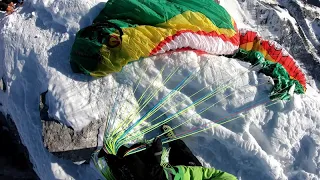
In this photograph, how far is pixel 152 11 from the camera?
4.54m

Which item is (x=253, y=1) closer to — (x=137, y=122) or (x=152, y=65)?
(x=152, y=65)

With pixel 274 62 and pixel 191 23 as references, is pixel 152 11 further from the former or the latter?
pixel 274 62

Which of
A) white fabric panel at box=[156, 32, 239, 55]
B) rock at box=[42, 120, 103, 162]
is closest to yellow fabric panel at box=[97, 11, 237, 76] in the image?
white fabric panel at box=[156, 32, 239, 55]

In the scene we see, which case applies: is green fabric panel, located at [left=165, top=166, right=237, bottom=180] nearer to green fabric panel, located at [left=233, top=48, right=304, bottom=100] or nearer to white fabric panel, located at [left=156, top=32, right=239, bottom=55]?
Result: green fabric panel, located at [left=233, top=48, right=304, bottom=100]

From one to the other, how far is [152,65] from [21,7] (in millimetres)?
2411

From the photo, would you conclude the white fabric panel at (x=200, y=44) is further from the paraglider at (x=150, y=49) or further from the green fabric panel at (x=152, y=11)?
the green fabric panel at (x=152, y=11)

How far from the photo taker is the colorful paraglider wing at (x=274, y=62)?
452cm

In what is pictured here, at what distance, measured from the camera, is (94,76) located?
4.52 metres

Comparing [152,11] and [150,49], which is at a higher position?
[152,11]

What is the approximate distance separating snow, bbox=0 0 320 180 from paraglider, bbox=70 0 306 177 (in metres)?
0.09

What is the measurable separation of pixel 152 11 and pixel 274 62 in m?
1.86

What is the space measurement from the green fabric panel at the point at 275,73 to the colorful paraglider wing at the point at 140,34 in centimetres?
43

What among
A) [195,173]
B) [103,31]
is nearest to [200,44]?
[103,31]

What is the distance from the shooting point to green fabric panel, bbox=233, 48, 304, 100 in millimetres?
4484
